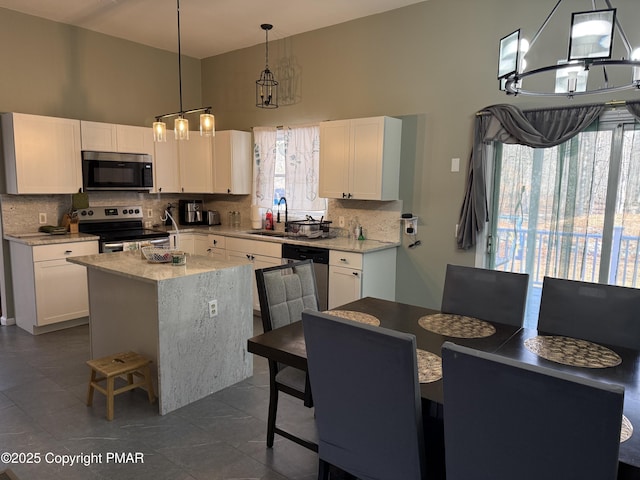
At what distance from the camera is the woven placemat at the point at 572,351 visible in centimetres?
186

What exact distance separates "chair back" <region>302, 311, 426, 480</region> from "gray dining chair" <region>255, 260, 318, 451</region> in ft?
1.61

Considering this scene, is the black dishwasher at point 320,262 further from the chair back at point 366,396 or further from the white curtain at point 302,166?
the chair back at point 366,396

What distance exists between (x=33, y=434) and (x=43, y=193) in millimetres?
2605

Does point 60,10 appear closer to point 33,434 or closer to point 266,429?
point 33,434

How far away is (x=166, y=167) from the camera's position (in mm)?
5457

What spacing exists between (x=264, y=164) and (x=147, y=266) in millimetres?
2725

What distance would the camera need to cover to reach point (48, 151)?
4.38 meters

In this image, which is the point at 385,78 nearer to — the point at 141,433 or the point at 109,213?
the point at 109,213

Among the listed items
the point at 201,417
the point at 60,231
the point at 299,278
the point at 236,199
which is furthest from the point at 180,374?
the point at 236,199

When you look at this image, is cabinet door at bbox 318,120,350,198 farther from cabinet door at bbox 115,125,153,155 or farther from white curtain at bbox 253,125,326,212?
cabinet door at bbox 115,125,153,155

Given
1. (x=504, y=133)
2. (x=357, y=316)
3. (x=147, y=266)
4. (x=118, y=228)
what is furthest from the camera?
(x=118, y=228)

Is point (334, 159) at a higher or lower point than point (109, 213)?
higher

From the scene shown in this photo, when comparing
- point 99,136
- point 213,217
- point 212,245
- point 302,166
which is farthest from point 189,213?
point 302,166

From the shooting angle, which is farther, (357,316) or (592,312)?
(357,316)
